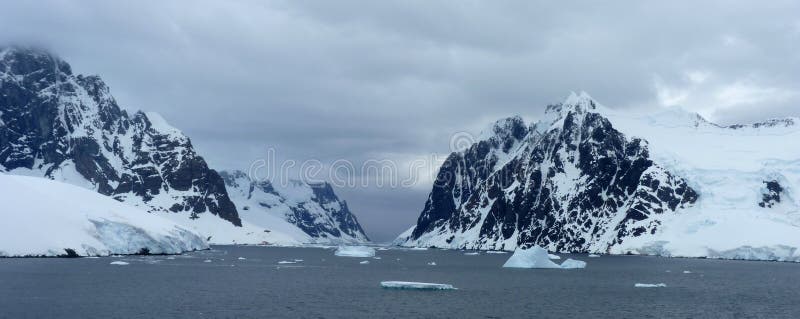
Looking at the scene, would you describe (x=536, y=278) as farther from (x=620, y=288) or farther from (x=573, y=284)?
(x=620, y=288)

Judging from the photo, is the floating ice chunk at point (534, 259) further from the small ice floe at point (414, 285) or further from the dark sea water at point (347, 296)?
the small ice floe at point (414, 285)

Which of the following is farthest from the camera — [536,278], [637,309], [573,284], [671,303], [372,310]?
[536,278]

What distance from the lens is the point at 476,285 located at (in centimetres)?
10631

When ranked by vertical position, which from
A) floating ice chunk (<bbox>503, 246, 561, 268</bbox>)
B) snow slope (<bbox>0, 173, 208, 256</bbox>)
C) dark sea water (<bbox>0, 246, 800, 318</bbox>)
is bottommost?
dark sea water (<bbox>0, 246, 800, 318</bbox>)

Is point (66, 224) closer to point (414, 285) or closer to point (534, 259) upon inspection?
point (414, 285)

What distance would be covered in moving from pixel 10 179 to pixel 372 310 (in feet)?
385

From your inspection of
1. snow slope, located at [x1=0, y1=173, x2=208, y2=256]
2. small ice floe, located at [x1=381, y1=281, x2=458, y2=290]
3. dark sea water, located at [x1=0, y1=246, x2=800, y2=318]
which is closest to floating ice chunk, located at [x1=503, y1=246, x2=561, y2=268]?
dark sea water, located at [x1=0, y1=246, x2=800, y2=318]

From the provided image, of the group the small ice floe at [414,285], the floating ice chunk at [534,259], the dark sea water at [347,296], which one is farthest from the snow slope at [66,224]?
the floating ice chunk at [534,259]

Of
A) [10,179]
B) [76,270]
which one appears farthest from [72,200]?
[76,270]

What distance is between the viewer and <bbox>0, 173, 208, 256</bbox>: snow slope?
13700 cm

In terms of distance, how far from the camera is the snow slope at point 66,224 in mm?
137000

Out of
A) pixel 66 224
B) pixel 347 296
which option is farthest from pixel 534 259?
pixel 66 224

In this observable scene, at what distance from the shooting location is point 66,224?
148 m

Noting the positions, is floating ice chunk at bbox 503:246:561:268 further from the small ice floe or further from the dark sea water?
the small ice floe
